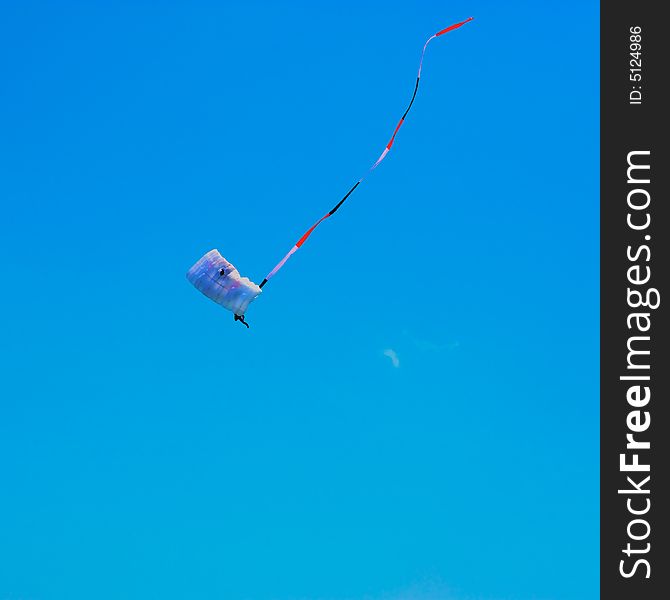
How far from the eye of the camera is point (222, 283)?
144ft

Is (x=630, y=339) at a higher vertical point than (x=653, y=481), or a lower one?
higher

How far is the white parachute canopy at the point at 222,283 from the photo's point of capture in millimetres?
43500

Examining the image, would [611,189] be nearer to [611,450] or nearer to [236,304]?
[611,450]

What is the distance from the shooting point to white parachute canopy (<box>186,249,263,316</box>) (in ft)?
143

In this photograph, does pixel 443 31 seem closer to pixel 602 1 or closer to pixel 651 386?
pixel 602 1

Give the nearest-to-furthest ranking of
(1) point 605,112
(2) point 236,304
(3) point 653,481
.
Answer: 1. (3) point 653,481
2. (1) point 605,112
3. (2) point 236,304

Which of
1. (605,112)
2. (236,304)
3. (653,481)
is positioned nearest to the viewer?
(653,481)

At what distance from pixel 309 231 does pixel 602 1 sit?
12592 mm

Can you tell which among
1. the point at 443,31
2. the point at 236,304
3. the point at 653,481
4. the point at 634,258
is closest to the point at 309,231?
the point at 236,304

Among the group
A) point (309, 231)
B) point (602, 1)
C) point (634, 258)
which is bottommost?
point (634, 258)

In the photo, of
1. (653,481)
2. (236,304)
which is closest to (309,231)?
(236,304)

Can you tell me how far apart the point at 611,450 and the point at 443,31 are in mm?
16845

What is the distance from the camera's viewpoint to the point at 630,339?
36.9 meters

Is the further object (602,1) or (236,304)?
(236,304)
